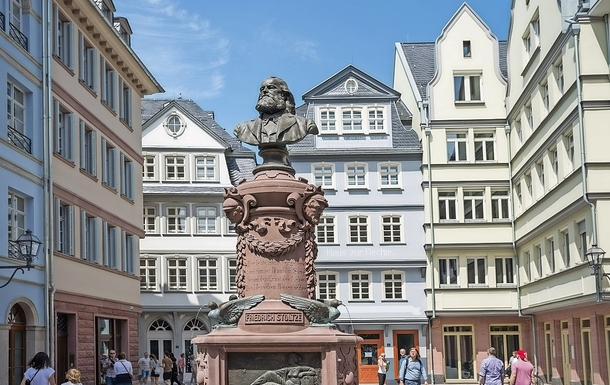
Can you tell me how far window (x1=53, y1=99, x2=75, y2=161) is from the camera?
28.0 m

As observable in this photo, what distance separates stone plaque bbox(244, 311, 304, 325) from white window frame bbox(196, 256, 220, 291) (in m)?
34.7

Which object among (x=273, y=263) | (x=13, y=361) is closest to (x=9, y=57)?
(x=13, y=361)

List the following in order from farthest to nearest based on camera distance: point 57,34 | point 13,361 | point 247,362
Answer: point 57,34
point 13,361
point 247,362

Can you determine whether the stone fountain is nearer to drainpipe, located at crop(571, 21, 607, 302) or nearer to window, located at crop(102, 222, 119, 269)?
drainpipe, located at crop(571, 21, 607, 302)

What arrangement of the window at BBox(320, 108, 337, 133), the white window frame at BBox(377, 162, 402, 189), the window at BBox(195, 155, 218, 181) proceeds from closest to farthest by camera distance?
1. the white window frame at BBox(377, 162, 402, 189)
2. the window at BBox(320, 108, 337, 133)
3. the window at BBox(195, 155, 218, 181)

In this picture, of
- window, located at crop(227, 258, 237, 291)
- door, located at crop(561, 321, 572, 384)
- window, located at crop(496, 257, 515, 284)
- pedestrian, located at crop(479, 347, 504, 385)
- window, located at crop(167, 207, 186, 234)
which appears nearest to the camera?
pedestrian, located at crop(479, 347, 504, 385)

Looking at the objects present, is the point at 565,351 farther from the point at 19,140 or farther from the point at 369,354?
the point at 19,140

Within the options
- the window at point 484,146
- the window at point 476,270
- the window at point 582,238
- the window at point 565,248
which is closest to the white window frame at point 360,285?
the window at point 476,270

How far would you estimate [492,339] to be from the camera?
45781 millimetres

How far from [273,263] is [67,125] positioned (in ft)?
52.6

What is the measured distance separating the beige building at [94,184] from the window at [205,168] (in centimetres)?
1090

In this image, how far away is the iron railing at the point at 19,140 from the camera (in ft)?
82.0

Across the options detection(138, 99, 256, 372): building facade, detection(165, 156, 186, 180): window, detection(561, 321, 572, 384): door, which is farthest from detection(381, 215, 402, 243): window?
detection(561, 321, 572, 384): door

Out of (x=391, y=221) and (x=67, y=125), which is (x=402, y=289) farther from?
(x=67, y=125)
